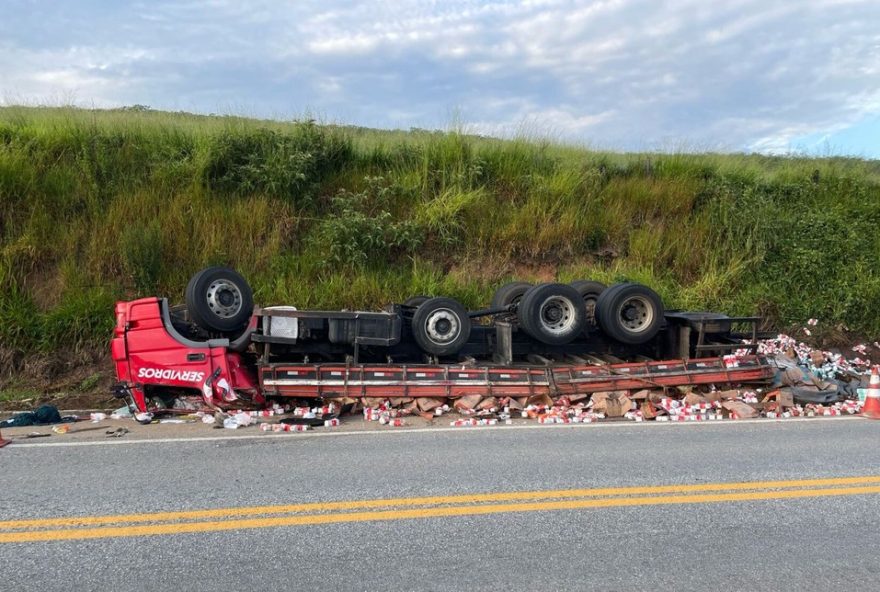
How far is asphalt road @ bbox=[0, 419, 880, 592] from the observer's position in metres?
3.84

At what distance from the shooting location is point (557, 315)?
30.7 ft

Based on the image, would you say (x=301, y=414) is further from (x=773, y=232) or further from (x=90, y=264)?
(x=773, y=232)

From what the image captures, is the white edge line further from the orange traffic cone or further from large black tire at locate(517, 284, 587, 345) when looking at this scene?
large black tire at locate(517, 284, 587, 345)

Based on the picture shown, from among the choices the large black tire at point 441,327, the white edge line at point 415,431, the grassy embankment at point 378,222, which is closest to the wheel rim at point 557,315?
the large black tire at point 441,327

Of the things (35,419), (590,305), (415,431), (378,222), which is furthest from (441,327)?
(35,419)

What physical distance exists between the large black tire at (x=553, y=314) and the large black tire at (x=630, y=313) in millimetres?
368

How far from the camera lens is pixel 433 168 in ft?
50.0

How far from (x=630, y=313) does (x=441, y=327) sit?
2832 mm

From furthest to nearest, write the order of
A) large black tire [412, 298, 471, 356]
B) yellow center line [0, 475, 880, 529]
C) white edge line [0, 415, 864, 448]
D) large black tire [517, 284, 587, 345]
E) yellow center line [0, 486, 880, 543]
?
large black tire [517, 284, 587, 345] < large black tire [412, 298, 471, 356] < white edge line [0, 415, 864, 448] < yellow center line [0, 475, 880, 529] < yellow center line [0, 486, 880, 543]

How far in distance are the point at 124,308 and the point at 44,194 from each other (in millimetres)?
5859

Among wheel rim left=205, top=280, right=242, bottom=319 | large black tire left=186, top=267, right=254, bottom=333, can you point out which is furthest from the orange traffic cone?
wheel rim left=205, top=280, right=242, bottom=319

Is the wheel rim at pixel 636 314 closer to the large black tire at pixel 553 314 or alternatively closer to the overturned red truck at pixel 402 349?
the overturned red truck at pixel 402 349

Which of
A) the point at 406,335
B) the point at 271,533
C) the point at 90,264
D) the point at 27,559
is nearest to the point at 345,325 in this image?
the point at 406,335

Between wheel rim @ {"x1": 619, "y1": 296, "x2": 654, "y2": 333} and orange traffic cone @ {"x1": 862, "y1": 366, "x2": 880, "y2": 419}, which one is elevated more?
wheel rim @ {"x1": 619, "y1": 296, "x2": 654, "y2": 333}
